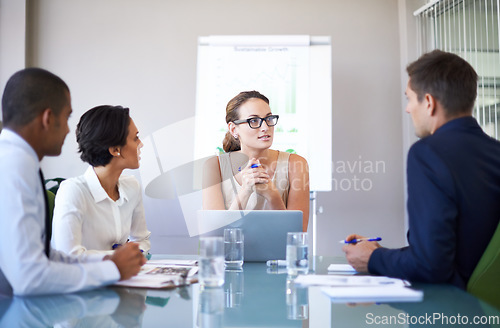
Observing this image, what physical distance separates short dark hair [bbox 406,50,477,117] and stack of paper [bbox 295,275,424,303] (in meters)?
0.59

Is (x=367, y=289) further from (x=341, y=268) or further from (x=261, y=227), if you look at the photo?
(x=261, y=227)

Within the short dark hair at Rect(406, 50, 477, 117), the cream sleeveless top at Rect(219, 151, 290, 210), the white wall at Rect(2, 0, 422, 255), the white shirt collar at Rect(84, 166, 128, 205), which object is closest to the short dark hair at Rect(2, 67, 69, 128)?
the white shirt collar at Rect(84, 166, 128, 205)

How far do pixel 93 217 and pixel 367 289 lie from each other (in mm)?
1157

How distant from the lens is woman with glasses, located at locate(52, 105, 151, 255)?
1885mm

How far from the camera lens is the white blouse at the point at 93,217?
1.76 metres

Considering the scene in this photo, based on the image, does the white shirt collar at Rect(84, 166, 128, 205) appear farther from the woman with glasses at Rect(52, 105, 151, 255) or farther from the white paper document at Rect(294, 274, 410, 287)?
the white paper document at Rect(294, 274, 410, 287)

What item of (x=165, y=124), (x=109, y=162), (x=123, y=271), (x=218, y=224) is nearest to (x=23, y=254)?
(x=123, y=271)

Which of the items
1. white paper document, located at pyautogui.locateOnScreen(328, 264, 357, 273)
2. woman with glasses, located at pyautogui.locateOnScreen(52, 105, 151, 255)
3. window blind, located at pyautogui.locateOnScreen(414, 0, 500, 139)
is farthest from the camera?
window blind, located at pyautogui.locateOnScreen(414, 0, 500, 139)

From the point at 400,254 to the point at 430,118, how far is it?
18.5 inches

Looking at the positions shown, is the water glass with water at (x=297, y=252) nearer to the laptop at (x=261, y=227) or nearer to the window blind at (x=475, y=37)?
the laptop at (x=261, y=227)

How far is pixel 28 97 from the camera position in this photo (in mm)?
1322

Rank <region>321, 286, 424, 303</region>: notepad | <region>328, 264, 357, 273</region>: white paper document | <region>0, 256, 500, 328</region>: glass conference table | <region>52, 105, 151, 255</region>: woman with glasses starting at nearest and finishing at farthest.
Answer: <region>0, 256, 500, 328</region>: glass conference table → <region>321, 286, 424, 303</region>: notepad → <region>328, 264, 357, 273</region>: white paper document → <region>52, 105, 151, 255</region>: woman with glasses

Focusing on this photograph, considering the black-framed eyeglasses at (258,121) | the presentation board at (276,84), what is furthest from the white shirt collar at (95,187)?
the presentation board at (276,84)

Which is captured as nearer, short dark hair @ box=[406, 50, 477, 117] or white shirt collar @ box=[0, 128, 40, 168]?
white shirt collar @ box=[0, 128, 40, 168]
